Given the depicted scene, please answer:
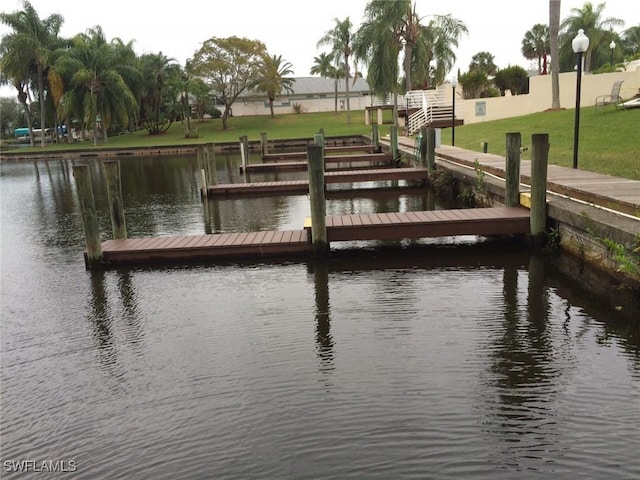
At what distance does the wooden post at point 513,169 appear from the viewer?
9742 mm

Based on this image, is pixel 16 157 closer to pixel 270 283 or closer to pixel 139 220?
pixel 139 220

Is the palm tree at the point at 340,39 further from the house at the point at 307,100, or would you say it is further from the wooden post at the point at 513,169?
the wooden post at the point at 513,169

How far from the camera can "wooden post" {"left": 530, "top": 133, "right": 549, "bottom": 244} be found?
8.73 m

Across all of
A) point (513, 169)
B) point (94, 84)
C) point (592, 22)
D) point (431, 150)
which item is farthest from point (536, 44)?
point (513, 169)

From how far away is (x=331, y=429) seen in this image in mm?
4242

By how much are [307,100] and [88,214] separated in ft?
210

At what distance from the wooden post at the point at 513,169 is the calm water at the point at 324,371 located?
3.51ft

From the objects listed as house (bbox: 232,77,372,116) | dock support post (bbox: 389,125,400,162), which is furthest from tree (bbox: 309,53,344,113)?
dock support post (bbox: 389,125,400,162)

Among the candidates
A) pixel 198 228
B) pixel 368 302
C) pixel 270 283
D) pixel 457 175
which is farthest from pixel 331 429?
pixel 457 175

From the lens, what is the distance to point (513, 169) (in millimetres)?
A: 9758

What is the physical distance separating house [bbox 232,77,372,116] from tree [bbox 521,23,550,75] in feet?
61.1

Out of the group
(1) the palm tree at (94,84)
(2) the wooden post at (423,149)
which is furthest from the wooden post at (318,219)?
(1) the palm tree at (94,84)

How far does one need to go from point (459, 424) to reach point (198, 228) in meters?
9.46

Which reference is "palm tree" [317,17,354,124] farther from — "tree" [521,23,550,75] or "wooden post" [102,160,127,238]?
"wooden post" [102,160,127,238]
